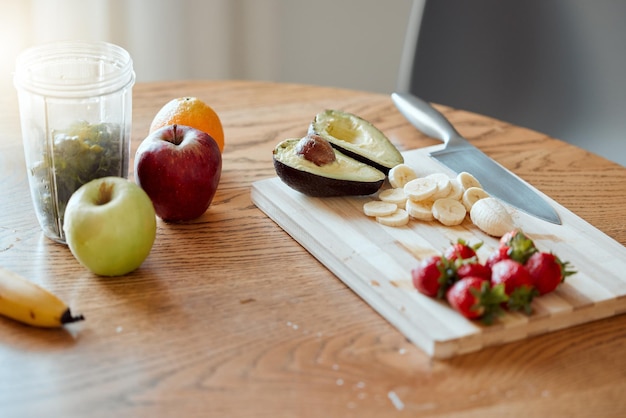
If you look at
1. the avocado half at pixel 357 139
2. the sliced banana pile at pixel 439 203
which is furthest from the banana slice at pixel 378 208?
the avocado half at pixel 357 139

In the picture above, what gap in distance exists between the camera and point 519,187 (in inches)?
57.3

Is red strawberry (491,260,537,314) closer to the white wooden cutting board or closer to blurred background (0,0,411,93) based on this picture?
the white wooden cutting board

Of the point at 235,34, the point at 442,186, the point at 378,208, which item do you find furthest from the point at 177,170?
the point at 235,34

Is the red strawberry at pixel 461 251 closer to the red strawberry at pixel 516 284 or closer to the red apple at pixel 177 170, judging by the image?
the red strawberry at pixel 516 284

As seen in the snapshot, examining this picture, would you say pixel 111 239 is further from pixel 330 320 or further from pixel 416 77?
pixel 416 77

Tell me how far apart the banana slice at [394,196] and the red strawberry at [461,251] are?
7.8 inches

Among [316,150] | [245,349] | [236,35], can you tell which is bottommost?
[236,35]

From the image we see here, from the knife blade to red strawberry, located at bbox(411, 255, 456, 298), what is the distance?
1.04 feet

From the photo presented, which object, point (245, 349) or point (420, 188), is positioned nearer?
point (245, 349)

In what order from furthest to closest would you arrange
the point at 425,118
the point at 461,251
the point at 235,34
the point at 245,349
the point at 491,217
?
the point at 235,34 → the point at 425,118 → the point at 491,217 → the point at 461,251 → the point at 245,349

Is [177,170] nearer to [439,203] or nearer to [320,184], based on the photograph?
[320,184]

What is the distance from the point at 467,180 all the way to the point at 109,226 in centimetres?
59

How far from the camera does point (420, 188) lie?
1.37 meters

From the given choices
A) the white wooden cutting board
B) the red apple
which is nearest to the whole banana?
the red apple
